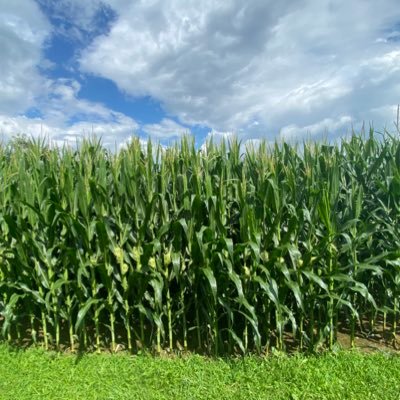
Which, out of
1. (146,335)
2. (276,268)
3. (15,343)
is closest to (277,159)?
(276,268)

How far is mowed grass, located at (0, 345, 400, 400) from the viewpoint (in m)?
3.12

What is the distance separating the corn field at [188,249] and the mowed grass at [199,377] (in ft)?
0.75

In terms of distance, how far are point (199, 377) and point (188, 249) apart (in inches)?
48.0

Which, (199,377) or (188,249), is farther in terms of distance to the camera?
(188,249)

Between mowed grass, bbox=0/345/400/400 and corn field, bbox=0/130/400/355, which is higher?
corn field, bbox=0/130/400/355

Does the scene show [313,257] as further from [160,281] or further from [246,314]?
[160,281]

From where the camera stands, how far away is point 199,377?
3.33 meters

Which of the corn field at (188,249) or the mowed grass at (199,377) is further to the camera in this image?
the corn field at (188,249)

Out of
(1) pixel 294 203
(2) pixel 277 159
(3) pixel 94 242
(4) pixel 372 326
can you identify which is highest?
(2) pixel 277 159

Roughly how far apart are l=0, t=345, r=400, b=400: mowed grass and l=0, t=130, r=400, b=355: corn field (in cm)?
23

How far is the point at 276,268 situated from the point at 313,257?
388mm

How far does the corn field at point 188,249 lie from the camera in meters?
3.58

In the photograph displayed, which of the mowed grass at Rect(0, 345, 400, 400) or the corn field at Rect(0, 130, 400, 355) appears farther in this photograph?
the corn field at Rect(0, 130, 400, 355)

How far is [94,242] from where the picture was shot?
3.83 meters
